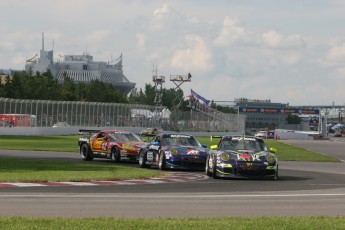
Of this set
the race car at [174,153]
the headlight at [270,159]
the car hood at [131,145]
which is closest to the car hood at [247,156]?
the headlight at [270,159]

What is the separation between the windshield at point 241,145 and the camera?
25.3 metres

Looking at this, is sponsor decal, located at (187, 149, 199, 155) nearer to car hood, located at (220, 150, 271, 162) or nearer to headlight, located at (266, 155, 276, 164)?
car hood, located at (220, 150, 271, 162)

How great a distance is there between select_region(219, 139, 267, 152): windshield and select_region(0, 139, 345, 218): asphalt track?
9.29ft

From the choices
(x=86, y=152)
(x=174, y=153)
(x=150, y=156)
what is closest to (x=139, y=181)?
(x=174, y=153)

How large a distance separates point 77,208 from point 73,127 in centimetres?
7459

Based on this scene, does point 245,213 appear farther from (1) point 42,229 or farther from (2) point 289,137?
(2) point 289,137

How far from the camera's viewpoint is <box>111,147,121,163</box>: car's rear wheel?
33.7m

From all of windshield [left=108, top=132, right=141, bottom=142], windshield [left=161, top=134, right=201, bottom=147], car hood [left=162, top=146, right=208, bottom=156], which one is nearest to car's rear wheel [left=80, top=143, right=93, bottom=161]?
windshield [left=108, top=132, right=141, bottom=142]

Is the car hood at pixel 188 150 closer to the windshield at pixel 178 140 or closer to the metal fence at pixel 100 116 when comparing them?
the windshield at pixel 178 140

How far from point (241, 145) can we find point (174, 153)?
3.38 m

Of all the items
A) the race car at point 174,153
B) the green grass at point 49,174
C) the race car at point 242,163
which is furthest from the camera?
the race car at point 174,153

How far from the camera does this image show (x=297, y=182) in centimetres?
2345

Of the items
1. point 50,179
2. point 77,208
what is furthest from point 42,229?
point 50,179

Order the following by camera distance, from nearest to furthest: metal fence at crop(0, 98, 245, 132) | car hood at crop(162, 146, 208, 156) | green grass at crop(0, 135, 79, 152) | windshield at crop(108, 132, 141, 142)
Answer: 1. car hood at crop(162, 146, 208, 156)
2. windshield at crop(108, 132, 141, 142)
3. green grass at crop(0, 135, 79, 152)
4. metal fence at crop(0, 98, 245, 132)
